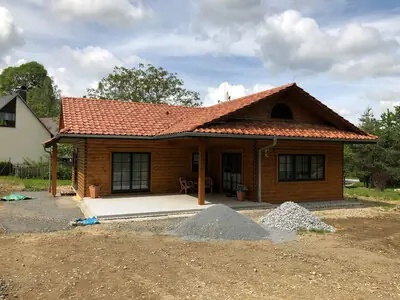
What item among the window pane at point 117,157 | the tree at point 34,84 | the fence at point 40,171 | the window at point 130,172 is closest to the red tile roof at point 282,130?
the window at point 130,172

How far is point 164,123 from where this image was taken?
15.4 metres

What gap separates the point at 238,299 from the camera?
4629 mm

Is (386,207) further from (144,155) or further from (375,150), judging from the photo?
(375,150)

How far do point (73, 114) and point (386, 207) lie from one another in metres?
12.6

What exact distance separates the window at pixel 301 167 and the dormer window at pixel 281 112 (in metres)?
1.56

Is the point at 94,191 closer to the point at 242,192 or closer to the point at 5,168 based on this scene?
the point at 242,192

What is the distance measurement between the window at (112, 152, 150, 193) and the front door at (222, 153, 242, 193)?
3.17 m

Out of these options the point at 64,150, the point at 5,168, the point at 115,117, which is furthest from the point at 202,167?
the point at 5,168

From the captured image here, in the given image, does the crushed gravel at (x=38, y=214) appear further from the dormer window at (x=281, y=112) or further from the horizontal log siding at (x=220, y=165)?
the dormer window at (x=281, y=112)

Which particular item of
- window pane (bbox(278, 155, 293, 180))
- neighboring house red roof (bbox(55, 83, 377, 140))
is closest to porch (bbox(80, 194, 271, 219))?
window pane (bbox(278, 155, 293, 180))

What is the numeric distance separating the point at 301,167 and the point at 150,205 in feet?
19.8

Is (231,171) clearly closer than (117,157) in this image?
No

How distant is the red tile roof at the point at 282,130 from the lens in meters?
11.7

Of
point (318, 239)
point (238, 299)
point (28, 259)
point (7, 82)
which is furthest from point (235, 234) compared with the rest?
point (7, 82)
